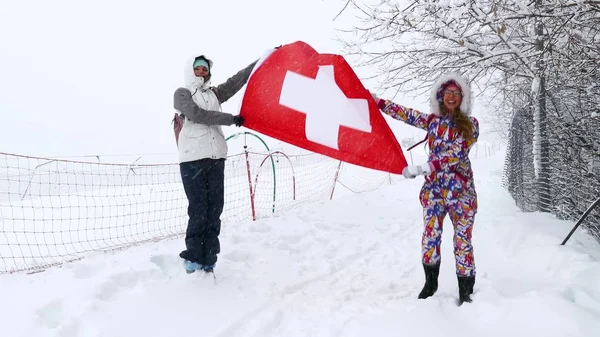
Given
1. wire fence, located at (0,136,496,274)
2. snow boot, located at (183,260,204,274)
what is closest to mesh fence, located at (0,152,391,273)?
wire fence, located at (0,136,496,274)

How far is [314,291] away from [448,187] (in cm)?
152

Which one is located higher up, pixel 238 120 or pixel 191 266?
pixel 238 120

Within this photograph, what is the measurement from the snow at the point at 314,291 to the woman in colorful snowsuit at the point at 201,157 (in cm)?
30

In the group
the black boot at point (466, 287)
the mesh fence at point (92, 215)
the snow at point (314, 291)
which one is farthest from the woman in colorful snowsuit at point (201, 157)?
the black boot at point (466, 287)

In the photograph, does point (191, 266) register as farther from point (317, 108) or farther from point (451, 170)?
point (451, 170)

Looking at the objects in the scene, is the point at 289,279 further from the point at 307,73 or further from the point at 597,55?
the point at 597,55

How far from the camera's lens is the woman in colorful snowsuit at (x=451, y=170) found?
3008mm

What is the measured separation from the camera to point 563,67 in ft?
13.9

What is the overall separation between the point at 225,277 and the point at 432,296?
1888 mm

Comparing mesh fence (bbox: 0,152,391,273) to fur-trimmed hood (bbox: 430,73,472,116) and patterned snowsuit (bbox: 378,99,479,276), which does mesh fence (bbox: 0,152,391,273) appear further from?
fur-trimmed hood (bbox: 430,73,472,116)

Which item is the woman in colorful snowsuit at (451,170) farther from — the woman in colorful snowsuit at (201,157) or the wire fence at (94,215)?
the wire fence at (94,215)

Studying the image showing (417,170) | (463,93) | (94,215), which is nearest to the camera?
(417,170)


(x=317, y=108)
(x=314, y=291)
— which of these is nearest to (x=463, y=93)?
(x=317, y=108)

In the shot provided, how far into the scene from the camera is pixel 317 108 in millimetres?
3535
